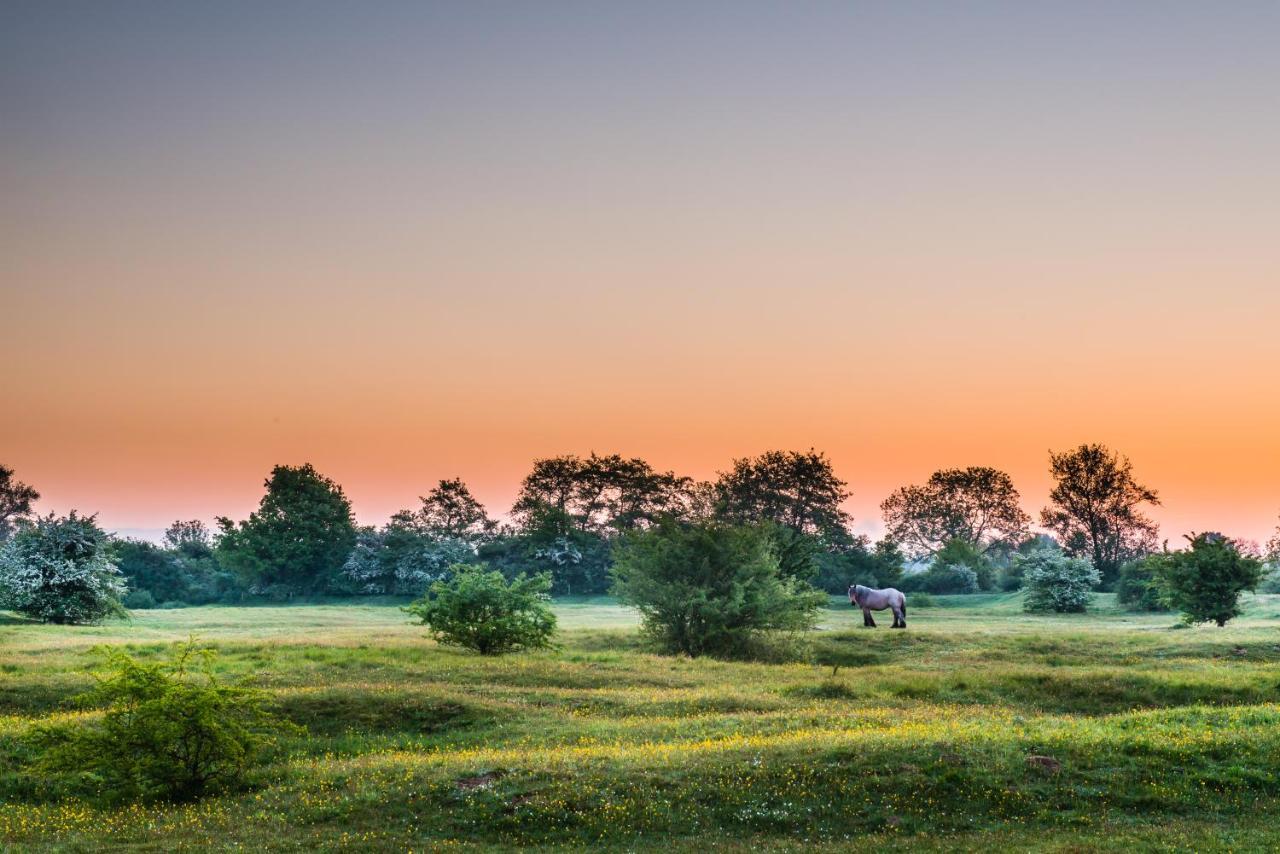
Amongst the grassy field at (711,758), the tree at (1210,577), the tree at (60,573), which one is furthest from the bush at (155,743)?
the tree at (1210,577)

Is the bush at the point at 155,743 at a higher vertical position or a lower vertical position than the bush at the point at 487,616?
lower

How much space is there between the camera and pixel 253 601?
97500 millimetres

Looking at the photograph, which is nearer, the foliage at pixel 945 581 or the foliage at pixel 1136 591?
the foliage at pixel 1136 591

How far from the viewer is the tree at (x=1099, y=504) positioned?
10556cm

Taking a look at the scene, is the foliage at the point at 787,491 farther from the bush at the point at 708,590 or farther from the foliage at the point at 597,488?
the bush at the point at 708,590

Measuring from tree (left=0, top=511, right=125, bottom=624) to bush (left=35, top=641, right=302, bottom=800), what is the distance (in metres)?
39.2

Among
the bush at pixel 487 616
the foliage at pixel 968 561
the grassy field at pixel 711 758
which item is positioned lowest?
the grassy field at pixel 711 758

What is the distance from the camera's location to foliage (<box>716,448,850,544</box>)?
109m

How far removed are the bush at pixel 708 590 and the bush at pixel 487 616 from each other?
608cm

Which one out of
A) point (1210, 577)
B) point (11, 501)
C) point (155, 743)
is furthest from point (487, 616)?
point (11, 501)

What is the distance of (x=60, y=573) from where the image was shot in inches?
2104

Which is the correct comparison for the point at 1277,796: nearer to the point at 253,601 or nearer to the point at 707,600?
the point at 707,600

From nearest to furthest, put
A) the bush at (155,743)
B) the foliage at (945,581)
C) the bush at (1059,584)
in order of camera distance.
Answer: the bush at (155,743) → the bush at (1059,584) → the foliage at (945,581)

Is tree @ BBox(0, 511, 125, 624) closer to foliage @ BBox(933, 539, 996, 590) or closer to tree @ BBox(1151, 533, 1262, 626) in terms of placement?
tree @ BBox(1151, 533, 1262, 626)
